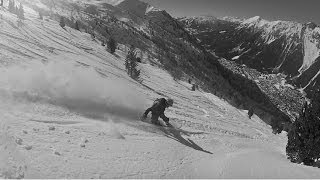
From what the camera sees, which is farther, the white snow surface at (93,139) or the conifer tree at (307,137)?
the conifer tree at (307,137)

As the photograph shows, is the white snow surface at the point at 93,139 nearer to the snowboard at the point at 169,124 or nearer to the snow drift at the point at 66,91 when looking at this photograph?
the snow drift at the point at 66,91

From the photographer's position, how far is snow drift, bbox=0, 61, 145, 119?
2023 centimetres

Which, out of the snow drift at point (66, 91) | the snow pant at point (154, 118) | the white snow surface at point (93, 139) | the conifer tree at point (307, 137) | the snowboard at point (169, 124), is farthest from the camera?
the conifer tree at point (307, 137)

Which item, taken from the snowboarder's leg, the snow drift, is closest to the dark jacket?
the snowboarder's leg

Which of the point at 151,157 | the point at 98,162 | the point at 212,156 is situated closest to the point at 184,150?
the point at 212,156

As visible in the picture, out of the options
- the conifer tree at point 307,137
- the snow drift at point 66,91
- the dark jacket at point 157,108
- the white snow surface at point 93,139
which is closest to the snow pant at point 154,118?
the dark jacket at point 157,108

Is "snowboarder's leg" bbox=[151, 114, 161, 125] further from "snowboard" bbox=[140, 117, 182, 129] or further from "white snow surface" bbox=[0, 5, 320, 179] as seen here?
"white snow surface" bbox=[0, 5, 320, 179]

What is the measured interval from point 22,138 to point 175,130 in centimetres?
1116

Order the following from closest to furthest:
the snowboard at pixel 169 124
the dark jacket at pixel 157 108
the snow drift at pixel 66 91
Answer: the snow drift at pixel 66 91
the dark jacket at pixel 157 108
the snowboard at pixel 169 124

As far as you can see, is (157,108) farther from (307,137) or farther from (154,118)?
(307,137)

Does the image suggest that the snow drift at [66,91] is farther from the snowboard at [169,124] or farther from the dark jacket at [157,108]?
the dark jacket at [157,108]

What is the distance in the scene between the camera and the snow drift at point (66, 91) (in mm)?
20234

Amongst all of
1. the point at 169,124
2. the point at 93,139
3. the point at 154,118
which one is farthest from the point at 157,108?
the point at 93,139

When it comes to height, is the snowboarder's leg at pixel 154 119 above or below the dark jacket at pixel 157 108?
below
